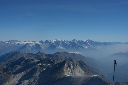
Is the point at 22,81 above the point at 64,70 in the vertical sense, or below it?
below

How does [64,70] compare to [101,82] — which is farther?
[64,70]

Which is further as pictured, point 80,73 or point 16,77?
point 80,73

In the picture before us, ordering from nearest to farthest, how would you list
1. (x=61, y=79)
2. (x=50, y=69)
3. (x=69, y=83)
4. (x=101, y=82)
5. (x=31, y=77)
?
(x=101, y=82), (x=69, y=83), (x=61, y=79), (x=31, y=77), (x=50, y=69)

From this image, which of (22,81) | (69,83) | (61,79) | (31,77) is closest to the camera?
(69,83)

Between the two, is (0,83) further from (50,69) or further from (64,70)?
(64,70)

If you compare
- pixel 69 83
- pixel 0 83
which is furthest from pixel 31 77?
pixel 69 83

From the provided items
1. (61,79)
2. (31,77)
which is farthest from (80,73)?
(31,77)

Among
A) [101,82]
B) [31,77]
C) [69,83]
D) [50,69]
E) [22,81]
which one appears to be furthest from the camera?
[50,69]

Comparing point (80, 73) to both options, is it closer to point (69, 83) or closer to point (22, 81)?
point (69, 83)

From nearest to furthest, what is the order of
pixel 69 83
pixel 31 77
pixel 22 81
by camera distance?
pixel 69 83 → pixel 22 81 → pixel 31 77

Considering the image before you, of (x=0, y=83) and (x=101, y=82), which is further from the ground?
(x=101, y=82)
